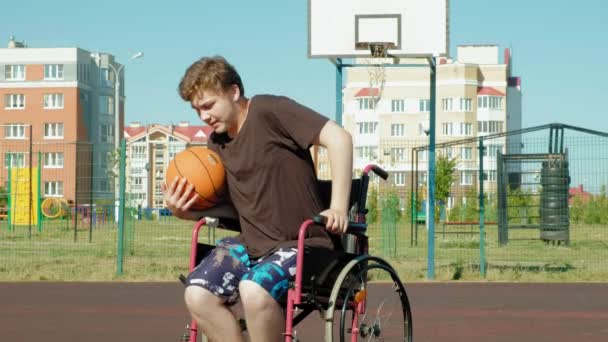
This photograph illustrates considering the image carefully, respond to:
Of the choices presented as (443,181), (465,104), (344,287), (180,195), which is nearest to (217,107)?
(180,195)

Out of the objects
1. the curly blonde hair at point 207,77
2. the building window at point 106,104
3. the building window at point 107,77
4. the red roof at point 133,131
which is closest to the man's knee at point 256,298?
the curly blonde hair at point 207,77

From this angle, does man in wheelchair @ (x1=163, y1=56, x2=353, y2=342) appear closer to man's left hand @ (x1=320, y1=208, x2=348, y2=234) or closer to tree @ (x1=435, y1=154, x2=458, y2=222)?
man's left hand @ (x1=320, y1=208, x2=348, y2=234)

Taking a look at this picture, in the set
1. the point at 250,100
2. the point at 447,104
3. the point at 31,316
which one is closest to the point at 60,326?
the point at 31,316

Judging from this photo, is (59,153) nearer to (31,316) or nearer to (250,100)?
(31,316)

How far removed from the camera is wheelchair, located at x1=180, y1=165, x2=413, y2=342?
4.76m

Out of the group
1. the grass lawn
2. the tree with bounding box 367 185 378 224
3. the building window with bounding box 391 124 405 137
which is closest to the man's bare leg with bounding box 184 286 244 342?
the grass lawn

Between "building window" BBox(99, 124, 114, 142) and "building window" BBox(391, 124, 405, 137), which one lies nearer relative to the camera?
"building window" BBox(99, 124, 114, 142)

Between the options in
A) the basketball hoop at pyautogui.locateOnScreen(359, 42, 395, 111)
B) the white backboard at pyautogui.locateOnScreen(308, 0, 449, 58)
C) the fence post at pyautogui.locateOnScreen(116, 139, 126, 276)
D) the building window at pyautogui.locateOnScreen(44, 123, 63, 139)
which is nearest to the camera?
the white backboard at pyautogui.locateOnScreen(308, 0, 449, 58)

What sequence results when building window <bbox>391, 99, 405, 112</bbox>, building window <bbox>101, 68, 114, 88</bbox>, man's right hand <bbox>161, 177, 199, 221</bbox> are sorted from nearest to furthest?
1. man's right hand <bbox>161, 177, 199, 221</bbox>
2. building window <bbox>101, 68, 114, 88</bbox>
3. building window <bbox>391, 99, 405, 112</bbox>

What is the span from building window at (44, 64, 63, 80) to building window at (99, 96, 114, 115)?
5.05 m

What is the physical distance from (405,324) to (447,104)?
97592 mm

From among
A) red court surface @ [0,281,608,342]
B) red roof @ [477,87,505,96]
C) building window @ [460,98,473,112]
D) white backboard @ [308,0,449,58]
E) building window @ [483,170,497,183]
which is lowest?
red court surface @ [0,281,608,342]

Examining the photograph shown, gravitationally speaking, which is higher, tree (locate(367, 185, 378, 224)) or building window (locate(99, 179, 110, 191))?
building window (locate(99, 179, 110, 191))

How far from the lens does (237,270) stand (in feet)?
16.8
